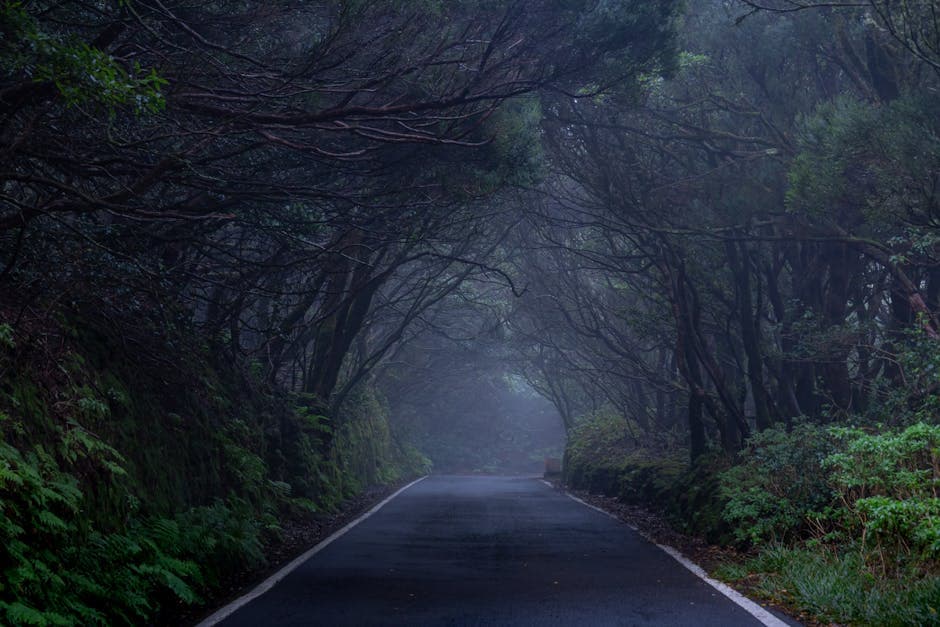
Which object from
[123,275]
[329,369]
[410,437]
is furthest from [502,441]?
[123,275]

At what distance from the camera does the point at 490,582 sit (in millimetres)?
9273

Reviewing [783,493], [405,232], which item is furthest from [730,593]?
[405,232]

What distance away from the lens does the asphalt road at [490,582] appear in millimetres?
7414

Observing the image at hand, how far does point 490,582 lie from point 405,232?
8.12m

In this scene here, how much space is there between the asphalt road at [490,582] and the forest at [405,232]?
77cm

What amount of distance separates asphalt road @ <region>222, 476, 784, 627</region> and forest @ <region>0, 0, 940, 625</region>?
2.52ft

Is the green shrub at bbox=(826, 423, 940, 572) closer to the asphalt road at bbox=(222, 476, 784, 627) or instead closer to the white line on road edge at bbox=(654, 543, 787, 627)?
the white line on road edge at bbox=(654, 543, 787, 627)

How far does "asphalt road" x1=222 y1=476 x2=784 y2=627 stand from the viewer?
7.41 meters

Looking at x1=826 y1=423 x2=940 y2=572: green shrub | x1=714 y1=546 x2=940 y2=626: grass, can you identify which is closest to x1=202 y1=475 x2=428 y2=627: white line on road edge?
x1=714 y1=546 x2=940 y2=626: grass

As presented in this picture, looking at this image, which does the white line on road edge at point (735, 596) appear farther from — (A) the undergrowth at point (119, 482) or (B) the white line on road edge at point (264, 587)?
(A) the undergrowth at point (119, 482)

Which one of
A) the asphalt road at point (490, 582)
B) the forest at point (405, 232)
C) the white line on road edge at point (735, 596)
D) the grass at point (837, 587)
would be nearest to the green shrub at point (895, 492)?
the forest at point (405, 232)

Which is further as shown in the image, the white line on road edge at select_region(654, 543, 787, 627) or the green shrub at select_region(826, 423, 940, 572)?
the green shrub at select_region(826, 423, 940, 572)

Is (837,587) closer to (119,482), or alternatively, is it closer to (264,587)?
(264,587)

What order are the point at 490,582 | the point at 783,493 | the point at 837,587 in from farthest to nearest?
the point at 783,493
the point at 490,582
the point at 837,587
